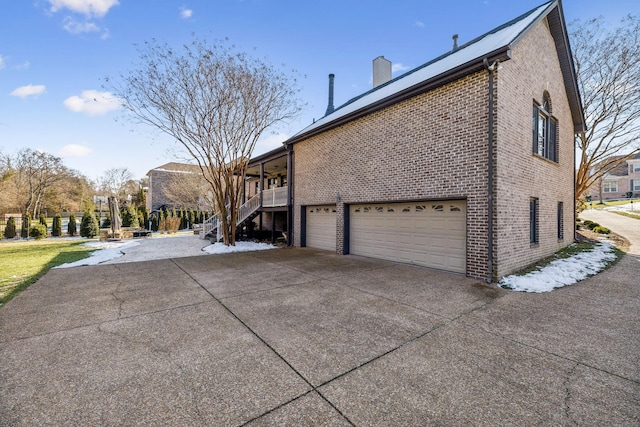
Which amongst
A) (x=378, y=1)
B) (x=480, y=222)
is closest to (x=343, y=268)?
(x=480, y=222)

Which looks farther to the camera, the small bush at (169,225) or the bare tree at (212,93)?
the small bush at (169,225)

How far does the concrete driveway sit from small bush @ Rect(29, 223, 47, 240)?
609 inches

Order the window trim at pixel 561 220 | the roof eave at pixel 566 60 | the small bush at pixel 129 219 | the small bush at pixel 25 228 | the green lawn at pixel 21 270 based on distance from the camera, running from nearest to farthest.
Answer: the green lawn at pixel 21 270 → the roof eave at pixel 566 60 → the window trim at pixel 561 220 → the small bush at pixel 25 228 → the small bush at pixel 129 219

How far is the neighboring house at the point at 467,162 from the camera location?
6.35m

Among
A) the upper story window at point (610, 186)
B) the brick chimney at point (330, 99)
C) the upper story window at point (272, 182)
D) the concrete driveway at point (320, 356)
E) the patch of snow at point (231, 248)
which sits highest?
the brick chimney at point (330, 99)

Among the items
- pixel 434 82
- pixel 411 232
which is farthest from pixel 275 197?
pixel 434 82

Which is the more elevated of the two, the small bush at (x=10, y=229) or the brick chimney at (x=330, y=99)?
the brick chimney at (x=330, y=99)

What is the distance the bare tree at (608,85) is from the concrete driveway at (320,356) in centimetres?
1326

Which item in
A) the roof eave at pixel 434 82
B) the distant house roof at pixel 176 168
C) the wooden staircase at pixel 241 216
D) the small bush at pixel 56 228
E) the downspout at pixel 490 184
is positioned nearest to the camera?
the roof eave at pixel 434 82

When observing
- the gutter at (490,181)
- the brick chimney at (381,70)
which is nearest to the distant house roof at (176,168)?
the brick chimney at (381,70)

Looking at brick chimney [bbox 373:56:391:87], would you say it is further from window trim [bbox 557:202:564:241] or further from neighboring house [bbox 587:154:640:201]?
neighboring house [bbox 587:154:640:201]

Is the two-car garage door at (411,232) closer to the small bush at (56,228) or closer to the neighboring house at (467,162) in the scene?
the neighboring house at (467,162)

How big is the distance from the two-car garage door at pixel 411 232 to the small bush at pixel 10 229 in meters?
19.8

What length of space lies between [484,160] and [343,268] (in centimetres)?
445
